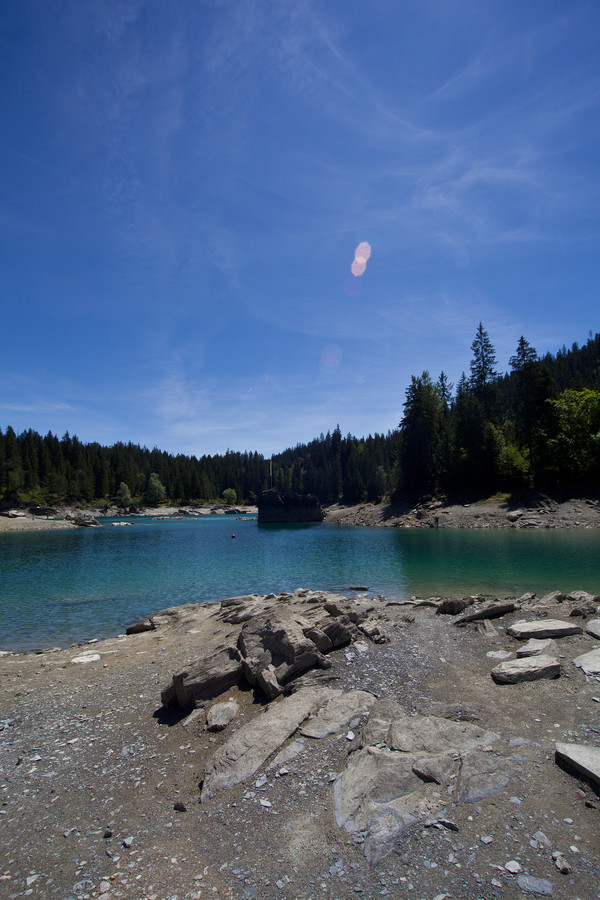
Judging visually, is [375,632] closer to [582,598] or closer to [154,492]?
[582,598]

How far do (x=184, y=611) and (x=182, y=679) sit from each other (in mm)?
12058

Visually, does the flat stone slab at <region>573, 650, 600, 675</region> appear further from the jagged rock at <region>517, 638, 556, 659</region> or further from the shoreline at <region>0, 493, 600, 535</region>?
the shoreline at <region>0, 493, 600, 535</region>

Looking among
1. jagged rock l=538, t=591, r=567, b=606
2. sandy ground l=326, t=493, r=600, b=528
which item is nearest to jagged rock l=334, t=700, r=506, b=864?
jagged rock l=538, t=591, r=567, b=606

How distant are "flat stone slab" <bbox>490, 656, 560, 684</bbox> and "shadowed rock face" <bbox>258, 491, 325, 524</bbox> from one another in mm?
106951

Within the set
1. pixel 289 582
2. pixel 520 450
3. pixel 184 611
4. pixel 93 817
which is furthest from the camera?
pixel 520 450

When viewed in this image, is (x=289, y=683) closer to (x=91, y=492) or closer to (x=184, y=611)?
(x=184, y=611)

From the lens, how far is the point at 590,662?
1015 cm

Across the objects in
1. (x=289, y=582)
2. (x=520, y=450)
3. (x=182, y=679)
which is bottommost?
(x=289, y=582)

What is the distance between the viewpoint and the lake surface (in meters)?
23.4

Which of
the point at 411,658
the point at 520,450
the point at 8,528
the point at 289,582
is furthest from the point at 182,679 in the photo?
the point at 8,528

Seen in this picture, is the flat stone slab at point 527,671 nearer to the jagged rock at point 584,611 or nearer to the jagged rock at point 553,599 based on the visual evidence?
the jagged rock at point 584,611

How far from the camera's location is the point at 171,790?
24.1 feet

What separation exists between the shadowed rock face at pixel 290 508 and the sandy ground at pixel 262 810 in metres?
106

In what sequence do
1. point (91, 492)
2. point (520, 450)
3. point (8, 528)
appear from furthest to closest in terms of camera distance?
point (91, 492) < point (8, 528) < point (520, 450)
